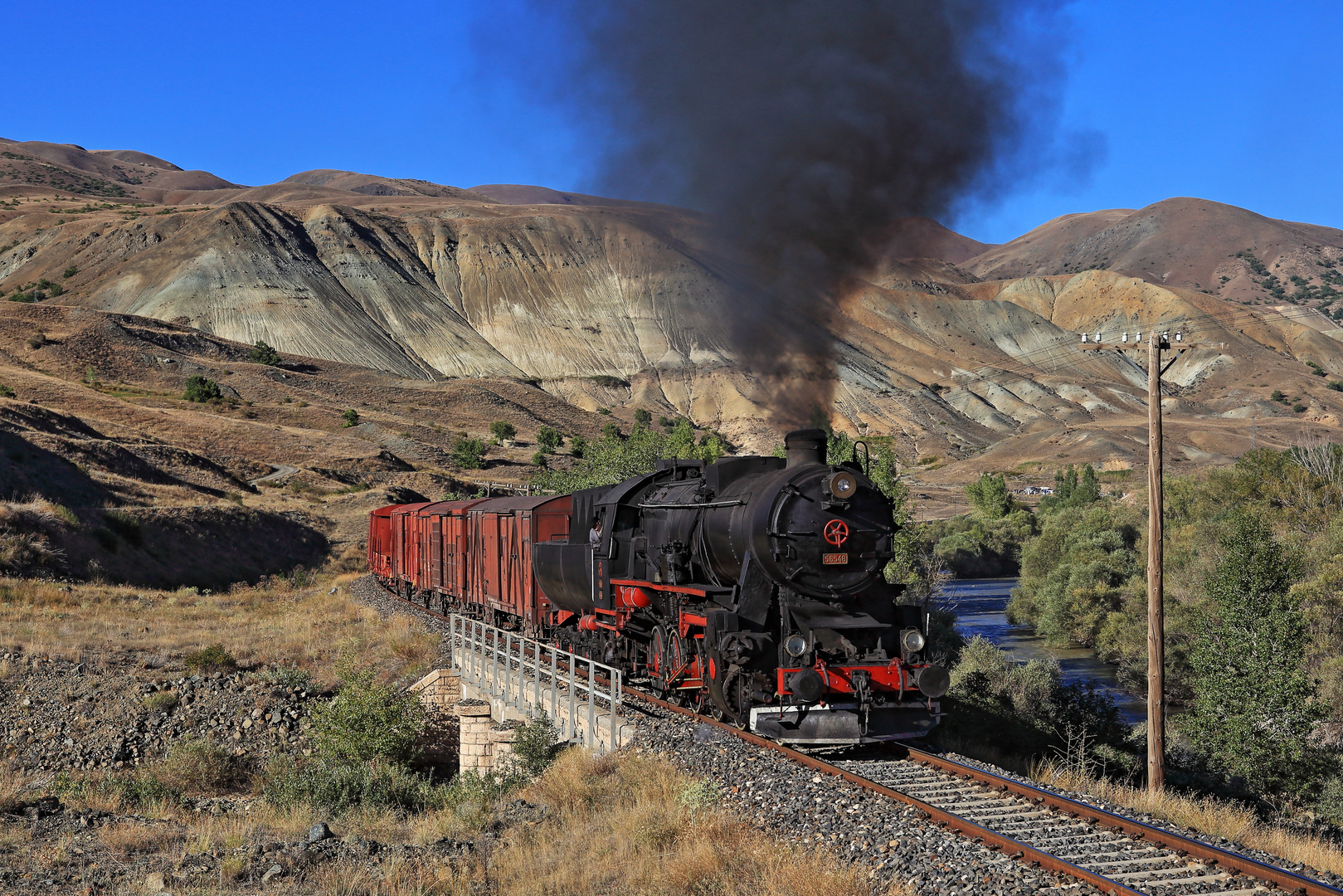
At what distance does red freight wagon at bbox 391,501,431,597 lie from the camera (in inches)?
1398

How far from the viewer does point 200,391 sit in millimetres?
84875

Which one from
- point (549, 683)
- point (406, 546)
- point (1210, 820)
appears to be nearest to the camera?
point (1210, 820)

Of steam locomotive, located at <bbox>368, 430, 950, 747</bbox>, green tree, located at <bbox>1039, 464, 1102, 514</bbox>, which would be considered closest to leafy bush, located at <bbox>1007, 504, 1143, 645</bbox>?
green tree, located at <bbox>1039, 464, 1102, 514</bbox>

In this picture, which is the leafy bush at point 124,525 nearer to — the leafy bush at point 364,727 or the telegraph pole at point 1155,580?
the leafy bush at point 364,727

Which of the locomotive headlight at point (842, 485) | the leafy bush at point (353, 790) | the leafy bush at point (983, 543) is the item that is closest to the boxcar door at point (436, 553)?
the leafy bush at point (353, 790)

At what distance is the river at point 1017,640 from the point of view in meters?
35.6

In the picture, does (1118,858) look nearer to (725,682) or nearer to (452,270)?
(725,682)

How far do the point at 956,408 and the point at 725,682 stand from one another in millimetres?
135071

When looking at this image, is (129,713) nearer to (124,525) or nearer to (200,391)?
(124,525)

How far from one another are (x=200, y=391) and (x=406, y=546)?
56.3 metres

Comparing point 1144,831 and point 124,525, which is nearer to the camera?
point 1144,831

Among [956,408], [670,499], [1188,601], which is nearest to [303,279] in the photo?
[956,408]

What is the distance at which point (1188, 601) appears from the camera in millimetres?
36875

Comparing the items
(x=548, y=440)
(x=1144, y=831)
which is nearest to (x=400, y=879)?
(x=1144, y=831)
